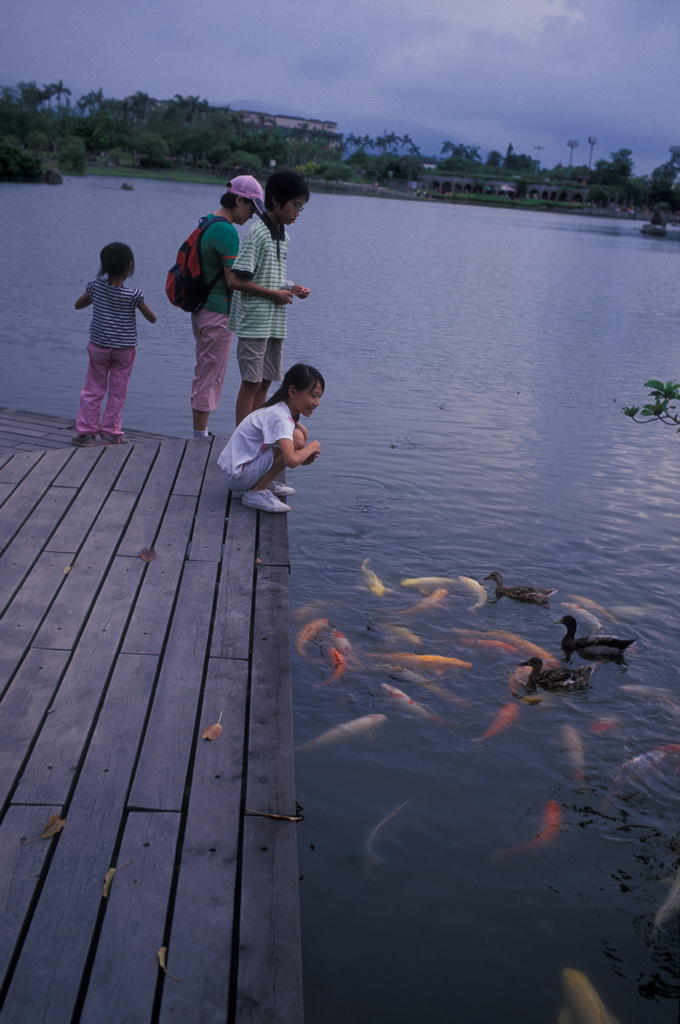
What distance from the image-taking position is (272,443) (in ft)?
18.2

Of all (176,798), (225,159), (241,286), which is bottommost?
(176,798)

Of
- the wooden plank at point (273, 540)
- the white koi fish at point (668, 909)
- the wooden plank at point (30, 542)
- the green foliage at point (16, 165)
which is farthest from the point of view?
the green foliage at point (16, 165)

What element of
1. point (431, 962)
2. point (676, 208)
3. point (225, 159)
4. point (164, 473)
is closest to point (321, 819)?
point (431, 962)

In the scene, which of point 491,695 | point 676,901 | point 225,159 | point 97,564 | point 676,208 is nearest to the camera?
point 676,901

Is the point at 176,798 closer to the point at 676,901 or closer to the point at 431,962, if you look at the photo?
the point at 431,962

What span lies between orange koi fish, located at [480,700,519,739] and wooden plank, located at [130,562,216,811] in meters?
1.85

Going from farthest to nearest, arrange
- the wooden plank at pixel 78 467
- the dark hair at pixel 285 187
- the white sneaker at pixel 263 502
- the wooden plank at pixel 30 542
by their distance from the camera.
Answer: the dark hair at pixel 285 187
the wooden plank at pixel 78 467
the white sneaker at pixel 263 502
the wooden plank at pixel 30 542

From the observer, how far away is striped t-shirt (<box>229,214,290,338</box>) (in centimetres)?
645

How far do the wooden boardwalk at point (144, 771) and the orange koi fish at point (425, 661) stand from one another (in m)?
1.12

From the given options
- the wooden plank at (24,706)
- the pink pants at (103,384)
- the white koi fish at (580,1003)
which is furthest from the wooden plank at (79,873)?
the pink pants at (103,384)

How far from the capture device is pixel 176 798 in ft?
9.77

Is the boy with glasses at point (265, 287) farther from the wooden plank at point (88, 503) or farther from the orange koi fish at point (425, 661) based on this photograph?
the orange koi fish at point (425, 661)

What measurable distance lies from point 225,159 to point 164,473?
432 ft

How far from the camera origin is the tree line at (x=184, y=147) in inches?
3491
